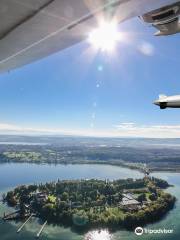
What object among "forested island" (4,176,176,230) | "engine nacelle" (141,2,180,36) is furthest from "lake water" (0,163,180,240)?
"engine nacelle" (141,2,180,36)

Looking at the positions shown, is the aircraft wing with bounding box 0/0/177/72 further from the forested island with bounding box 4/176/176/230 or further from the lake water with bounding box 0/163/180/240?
A: the forested island with bounding box 4/176/176/230

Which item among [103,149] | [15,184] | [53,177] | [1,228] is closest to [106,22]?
[1,228]

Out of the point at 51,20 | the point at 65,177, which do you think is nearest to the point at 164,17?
the point at 51,20

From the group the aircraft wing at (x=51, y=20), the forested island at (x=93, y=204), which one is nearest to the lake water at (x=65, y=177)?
the forested island at (x=93, y=204)

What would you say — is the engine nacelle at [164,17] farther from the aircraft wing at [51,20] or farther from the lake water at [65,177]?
the lake water at [65,177]

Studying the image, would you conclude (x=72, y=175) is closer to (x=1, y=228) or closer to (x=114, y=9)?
(x=1, y=228)
